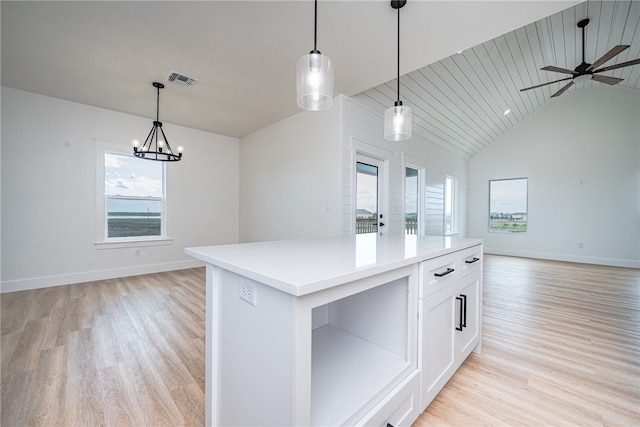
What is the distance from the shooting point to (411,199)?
214 inches

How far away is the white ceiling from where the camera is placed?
2.13 m

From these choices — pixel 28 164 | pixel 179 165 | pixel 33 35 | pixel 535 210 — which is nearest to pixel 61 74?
pixel 33 35

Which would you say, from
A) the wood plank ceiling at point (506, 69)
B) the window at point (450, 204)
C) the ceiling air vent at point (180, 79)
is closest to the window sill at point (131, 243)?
the ceiling air vent at point (180, 79)

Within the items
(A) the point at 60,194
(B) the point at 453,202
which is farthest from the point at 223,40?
(B) the point at 453,202

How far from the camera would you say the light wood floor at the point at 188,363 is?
1.45m

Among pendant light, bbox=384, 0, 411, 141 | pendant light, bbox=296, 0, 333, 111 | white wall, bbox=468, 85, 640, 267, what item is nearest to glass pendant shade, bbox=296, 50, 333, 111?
pendant light, bbox=296, 0, 333, 111

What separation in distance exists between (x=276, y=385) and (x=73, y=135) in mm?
5051

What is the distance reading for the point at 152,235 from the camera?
475 centimetres

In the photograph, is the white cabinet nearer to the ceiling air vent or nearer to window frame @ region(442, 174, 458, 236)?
the ceiling air vent

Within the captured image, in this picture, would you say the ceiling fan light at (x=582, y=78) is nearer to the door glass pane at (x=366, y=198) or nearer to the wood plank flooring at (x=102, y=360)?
the door glass pane at (x=366, y=198)

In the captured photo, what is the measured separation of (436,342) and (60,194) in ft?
17.0

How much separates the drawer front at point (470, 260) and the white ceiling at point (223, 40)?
1.94 meters

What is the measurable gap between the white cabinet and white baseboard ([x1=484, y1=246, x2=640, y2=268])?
609 centimetres

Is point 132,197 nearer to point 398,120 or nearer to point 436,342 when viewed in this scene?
point 398,120
